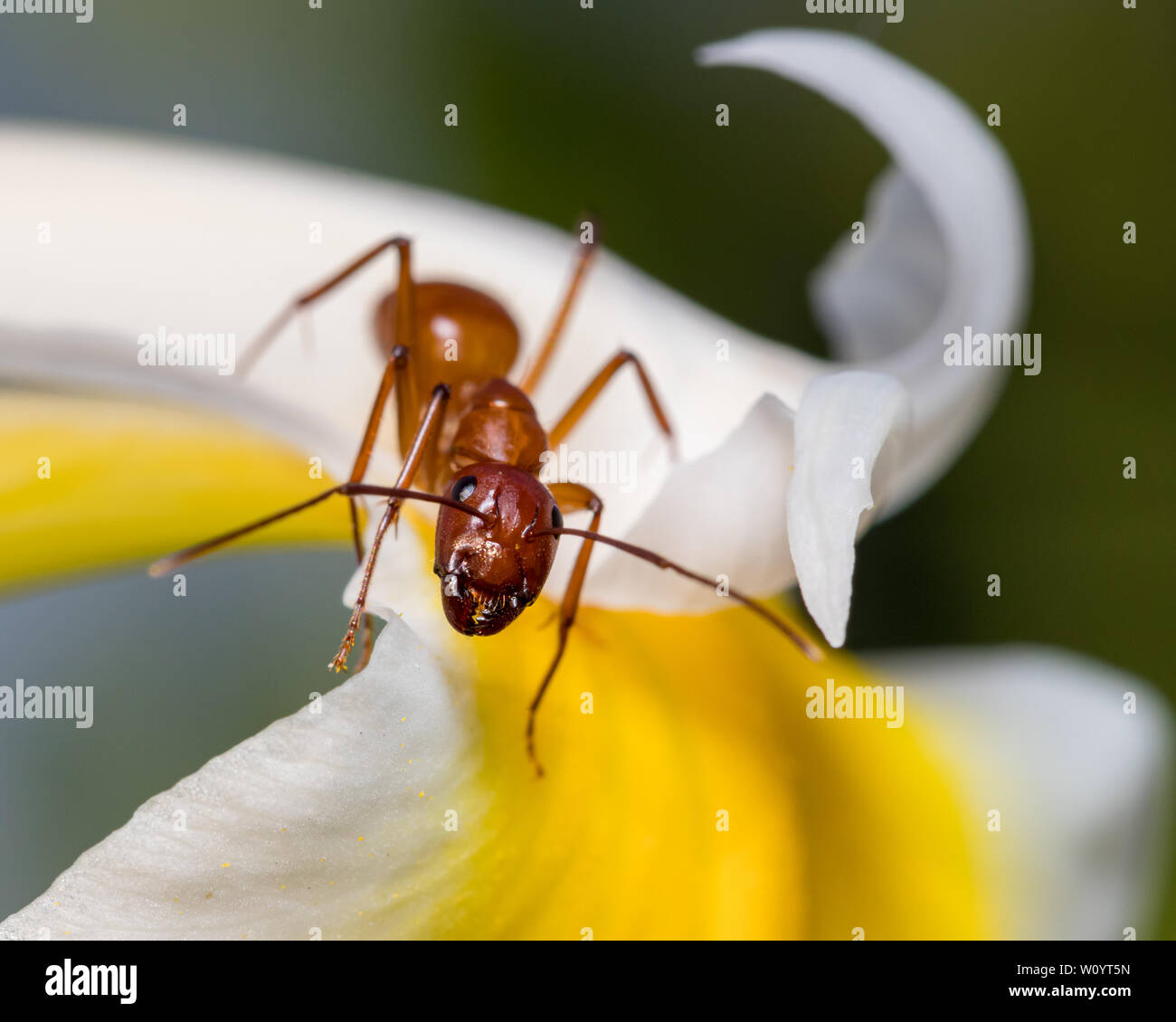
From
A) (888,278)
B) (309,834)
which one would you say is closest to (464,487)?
(309,834)

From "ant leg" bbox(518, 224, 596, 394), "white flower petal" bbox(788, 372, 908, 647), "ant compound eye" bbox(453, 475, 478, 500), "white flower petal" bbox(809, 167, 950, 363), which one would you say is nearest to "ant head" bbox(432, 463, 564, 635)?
"ant compound eye" bbox(453, 475, 478, 500)

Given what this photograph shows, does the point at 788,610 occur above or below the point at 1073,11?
below

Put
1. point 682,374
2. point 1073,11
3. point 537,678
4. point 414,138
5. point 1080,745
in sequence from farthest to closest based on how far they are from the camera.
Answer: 1. point 414,138
2. point 1073,11
3. point 682,374
4. point 1080,745
5. point 537,678

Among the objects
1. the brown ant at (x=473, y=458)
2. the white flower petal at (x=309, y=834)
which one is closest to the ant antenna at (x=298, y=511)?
the brown ant at (x=473, y=458)

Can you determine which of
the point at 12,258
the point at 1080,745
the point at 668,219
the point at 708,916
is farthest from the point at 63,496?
the point at 668,219

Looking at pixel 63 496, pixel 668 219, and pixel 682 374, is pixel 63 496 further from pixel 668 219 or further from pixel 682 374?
pixel 668 219

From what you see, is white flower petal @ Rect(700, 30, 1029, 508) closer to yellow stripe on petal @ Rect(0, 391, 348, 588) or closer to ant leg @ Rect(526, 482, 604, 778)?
ant leg @ Rect(526, 482, 604, 778)

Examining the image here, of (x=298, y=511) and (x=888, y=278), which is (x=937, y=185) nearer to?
(x=888, y=278)
